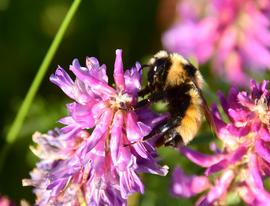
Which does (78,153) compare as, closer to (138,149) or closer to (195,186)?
(138,149)

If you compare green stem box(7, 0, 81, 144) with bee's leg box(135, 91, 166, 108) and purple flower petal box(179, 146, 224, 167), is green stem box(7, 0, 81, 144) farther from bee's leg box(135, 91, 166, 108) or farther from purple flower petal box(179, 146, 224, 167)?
purple flower petal box(179, 146, 224, 167)

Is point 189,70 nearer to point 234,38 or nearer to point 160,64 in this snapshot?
point 160,64

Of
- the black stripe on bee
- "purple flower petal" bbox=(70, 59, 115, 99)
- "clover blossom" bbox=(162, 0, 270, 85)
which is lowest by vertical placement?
"clover blossom" bbox=(162, 0, 270, 85)

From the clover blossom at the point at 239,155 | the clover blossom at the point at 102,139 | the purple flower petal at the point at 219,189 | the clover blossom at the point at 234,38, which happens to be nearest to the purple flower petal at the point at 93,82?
the clover blossom at the point at 102,139

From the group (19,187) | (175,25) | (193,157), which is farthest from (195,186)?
(175,25)

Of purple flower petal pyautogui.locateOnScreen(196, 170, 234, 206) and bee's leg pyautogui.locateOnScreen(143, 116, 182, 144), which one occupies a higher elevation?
bee's leg pyautogui.locateOnScreen(143, 116, 182, 144)

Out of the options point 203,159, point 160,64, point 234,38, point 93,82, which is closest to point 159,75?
point 160,64

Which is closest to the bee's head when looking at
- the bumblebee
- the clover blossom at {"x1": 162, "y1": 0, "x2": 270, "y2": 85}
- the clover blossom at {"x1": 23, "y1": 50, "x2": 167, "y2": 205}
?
the bumblebee

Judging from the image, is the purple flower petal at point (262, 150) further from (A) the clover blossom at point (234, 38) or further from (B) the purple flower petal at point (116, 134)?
(A) the clover blossom at point (234, 38)
